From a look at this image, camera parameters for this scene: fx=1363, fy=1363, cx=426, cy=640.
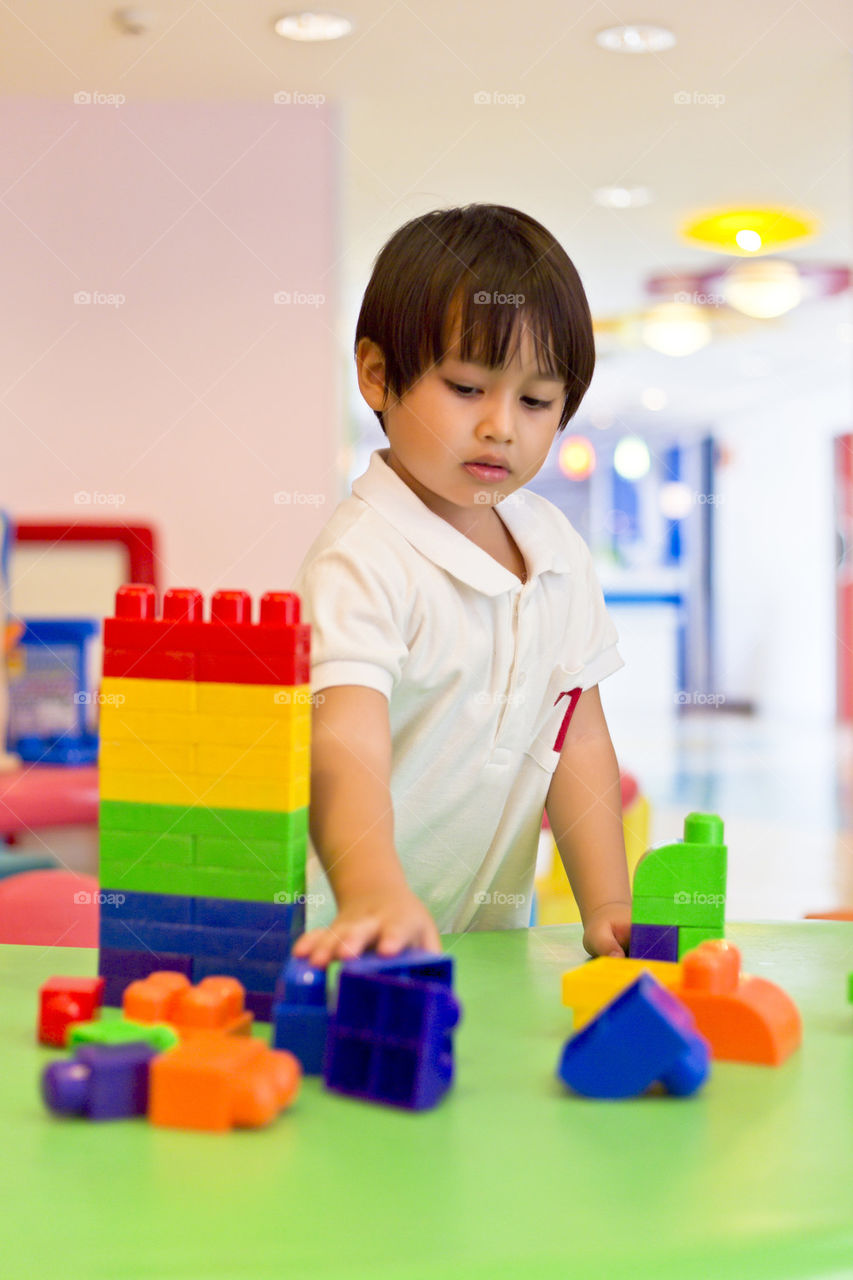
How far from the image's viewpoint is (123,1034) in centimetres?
50

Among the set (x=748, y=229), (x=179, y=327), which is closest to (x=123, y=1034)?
(x=179, y=327)

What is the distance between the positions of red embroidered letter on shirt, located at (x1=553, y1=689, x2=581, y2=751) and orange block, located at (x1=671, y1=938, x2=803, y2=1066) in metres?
0.35

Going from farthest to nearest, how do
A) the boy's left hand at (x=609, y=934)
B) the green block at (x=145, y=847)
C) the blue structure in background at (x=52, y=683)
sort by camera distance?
the blue structure in background at (x=52, y=683)
the boy's left hand at (x=609, y=934)
the green block at (x=145, y=847)

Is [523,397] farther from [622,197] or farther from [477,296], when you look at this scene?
[622,197]

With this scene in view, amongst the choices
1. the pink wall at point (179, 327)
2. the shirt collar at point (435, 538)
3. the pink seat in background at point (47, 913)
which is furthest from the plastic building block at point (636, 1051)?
the pink wall at point (179, 327)

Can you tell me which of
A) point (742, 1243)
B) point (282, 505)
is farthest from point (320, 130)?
point (742, 1243)

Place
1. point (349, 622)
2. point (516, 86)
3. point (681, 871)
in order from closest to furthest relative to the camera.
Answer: point (681, 871)
point (349, 622)
point (516, 86)

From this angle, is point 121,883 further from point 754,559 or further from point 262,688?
point 754,559

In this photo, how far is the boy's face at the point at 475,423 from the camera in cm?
79

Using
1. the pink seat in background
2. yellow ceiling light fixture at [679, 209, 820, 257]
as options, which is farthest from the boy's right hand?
yellow ceiling light fixture at [679, 209, 820, 257]

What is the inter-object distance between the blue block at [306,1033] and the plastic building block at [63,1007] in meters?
0.09

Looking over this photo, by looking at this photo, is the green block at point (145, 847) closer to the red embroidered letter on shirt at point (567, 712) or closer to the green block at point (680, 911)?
the green block at point (680, 911)

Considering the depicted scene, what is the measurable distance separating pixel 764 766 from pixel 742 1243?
5.65 metres

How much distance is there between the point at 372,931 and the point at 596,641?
1.37 ft
